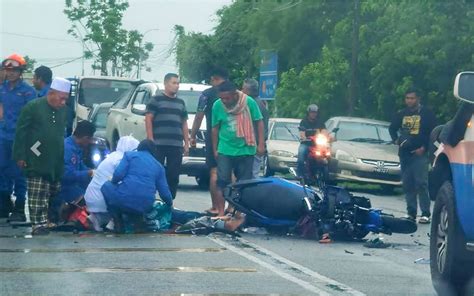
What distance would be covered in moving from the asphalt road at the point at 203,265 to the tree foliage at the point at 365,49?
19891mm

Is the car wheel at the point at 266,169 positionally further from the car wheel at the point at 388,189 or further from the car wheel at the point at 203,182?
the car wheel at the point at 203,182

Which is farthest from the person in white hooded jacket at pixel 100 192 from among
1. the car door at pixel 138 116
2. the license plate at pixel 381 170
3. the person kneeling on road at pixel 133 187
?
the license plate at pixel 381 170

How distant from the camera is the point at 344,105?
44.8 m

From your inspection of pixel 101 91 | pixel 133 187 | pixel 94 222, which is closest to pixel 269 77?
pixel 101 91

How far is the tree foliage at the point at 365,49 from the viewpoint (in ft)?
111

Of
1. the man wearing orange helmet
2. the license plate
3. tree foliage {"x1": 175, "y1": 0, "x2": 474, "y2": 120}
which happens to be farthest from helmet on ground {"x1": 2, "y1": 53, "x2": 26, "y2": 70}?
tree foliage {"x1": 175, "y1": 0, "x2": 474, "y2": 120}

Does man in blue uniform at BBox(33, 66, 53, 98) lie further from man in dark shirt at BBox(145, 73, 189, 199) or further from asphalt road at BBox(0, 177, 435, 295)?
asphalt road at BBox(0, 177, 435, 295)

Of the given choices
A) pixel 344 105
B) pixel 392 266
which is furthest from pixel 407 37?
pixel 392 266

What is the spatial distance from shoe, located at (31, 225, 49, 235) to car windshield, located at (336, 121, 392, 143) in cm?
1437

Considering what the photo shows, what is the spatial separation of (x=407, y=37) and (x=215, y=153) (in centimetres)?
2046

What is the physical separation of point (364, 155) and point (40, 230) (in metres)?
13.3

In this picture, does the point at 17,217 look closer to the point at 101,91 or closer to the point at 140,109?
the point at 140,109

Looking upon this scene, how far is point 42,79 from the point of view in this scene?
15836 millimetres

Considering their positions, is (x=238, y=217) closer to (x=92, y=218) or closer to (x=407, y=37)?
(x=92, y=218)
